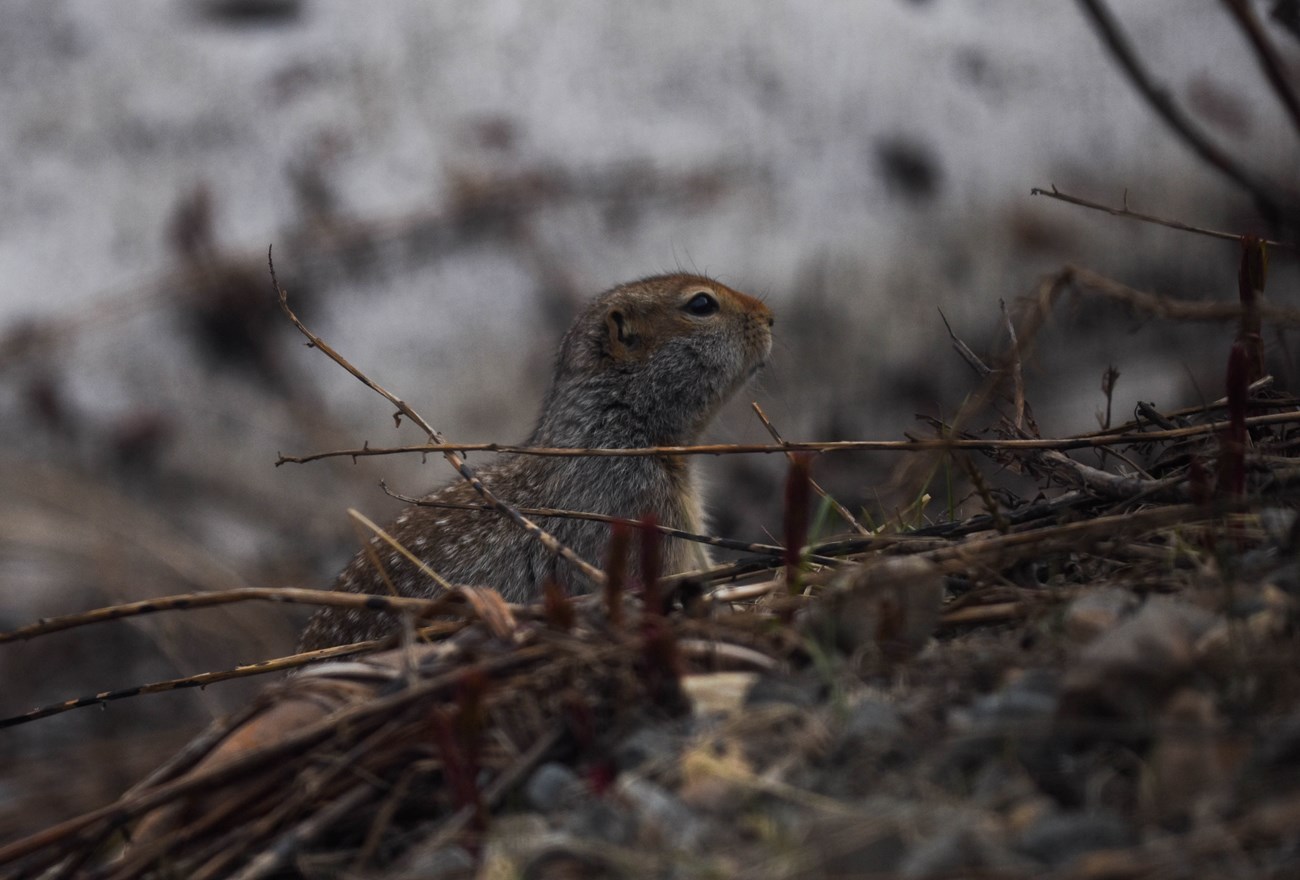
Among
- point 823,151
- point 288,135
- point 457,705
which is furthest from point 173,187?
point 457,705

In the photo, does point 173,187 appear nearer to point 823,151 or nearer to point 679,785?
point 823,151

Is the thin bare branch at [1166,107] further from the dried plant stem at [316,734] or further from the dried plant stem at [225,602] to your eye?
the dried plant stem at [225,602]

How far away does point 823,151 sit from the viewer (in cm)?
566

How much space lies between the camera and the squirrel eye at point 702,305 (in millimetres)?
4766

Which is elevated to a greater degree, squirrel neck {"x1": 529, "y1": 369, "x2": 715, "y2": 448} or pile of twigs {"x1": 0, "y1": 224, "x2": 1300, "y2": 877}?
squirrel neck {"x1": 529, "y1": 369, "x2": 715, "y2": 448}

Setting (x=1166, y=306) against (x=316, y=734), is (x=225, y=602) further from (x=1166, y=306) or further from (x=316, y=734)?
(x=1166, y=306)

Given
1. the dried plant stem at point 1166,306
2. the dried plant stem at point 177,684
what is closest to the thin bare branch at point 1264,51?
the dried plant stem at point 1166,306

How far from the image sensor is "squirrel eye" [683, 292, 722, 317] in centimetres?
477

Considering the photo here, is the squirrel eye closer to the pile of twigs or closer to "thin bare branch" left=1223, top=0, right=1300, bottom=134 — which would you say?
the pile of twigs

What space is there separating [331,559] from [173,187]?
6.02 feet

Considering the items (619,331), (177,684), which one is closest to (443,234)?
(619,331)

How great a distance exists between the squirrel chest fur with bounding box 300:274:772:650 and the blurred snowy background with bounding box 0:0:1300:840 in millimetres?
504

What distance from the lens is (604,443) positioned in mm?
4527

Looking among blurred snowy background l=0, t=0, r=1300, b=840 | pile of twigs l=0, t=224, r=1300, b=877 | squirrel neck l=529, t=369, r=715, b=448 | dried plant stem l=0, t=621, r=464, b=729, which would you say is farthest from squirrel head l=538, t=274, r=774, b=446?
pile of twigs l=0, t=224, r=1300, b=877
